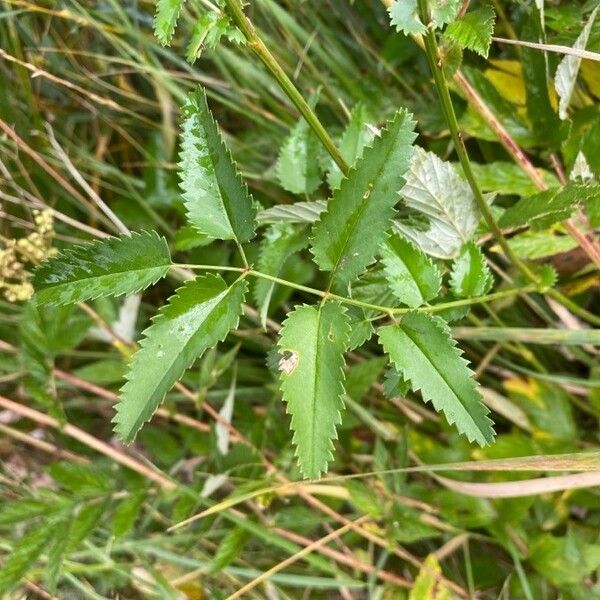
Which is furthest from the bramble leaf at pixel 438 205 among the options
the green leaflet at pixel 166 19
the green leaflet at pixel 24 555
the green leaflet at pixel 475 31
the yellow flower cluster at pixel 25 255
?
the green leaflet at pixel 24 555

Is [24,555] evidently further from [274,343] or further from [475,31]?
[475,31]

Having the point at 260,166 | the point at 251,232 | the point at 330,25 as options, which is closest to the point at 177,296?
the point at 251,232

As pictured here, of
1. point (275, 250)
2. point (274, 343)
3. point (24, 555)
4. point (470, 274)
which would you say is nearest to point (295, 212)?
point (275, 250)

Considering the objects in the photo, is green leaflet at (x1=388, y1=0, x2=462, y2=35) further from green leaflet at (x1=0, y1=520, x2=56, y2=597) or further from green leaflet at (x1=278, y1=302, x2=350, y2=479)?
green leaflet at (x1=0, y1=520, x2=56, y2=597)

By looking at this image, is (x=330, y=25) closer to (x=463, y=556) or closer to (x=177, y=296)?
(x=177, y=296)

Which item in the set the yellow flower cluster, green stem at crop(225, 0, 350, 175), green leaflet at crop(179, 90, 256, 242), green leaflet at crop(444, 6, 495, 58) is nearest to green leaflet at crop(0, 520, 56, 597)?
the yellow flower cluster

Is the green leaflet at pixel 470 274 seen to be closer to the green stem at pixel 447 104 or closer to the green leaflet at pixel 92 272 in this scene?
the green stem at pixel 447 104
